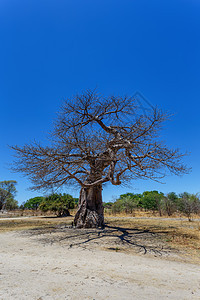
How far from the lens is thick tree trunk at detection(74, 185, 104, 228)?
9.02 metres

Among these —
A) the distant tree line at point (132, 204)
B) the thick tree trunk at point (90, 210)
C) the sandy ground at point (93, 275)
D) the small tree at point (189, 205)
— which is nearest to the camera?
the sandy ground at point (93, 275)

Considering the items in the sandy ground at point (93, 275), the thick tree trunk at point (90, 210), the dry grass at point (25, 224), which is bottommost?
the dry grass at point (25, 224)

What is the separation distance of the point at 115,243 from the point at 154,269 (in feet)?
8.31

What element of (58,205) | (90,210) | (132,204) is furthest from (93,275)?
(132,204)

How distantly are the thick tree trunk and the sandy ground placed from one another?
14.1ft

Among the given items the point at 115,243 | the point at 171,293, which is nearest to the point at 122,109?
the point at 115,243

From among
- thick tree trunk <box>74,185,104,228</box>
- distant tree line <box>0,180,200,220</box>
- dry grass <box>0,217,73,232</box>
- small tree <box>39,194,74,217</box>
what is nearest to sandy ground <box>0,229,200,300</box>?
thick tree trunk <box>74,185,104,228</box>

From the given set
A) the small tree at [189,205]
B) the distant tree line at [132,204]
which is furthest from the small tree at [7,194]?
the small tree at [189,205]

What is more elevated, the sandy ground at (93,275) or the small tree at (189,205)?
the small tree at (189,205)

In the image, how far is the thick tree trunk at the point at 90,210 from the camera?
902 cm

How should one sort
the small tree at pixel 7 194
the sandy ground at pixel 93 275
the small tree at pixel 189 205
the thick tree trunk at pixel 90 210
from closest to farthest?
the sandy ground at pixel 93 275 → the thick tree trunk at pixel 90 210 → the small tree at pixel 189 205 → the small tree at pixel 7 194

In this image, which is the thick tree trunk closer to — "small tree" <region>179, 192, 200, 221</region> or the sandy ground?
the sandy ground

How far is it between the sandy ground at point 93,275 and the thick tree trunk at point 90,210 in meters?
A: 4.30

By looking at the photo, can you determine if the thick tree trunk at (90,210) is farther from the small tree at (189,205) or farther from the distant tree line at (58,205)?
the distant tree line at (58,205)
